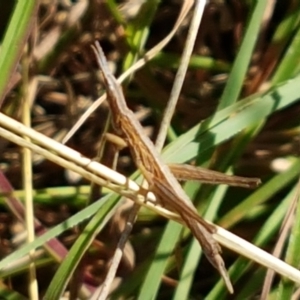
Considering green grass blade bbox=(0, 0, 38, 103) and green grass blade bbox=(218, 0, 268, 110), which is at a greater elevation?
green grass blade bbox=(0, 0, 38, 103)

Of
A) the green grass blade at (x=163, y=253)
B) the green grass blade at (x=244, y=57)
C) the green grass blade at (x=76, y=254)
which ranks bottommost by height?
the green grass blade at (x=163, y=253)

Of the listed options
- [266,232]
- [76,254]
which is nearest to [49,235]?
[76,254]

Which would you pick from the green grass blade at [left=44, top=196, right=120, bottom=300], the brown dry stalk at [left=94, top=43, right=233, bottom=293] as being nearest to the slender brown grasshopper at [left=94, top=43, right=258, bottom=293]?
the brown dry stalk at [left=94, top=43, right=233, bottom=293]

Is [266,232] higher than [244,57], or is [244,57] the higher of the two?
[244,57]

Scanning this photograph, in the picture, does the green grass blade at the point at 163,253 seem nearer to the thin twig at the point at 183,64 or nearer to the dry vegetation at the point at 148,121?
the dry vegetation at the point at 148,121

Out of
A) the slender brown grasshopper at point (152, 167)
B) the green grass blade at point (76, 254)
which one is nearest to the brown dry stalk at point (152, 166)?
the slender brown grasshopper at point (152, 167)

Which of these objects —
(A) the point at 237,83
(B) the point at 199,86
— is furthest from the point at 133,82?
(A) the point at 237,83

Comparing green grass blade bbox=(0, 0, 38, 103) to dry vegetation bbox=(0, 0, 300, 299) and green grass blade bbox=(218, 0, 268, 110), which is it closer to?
dry vegetation bbox=(0, 0, 300, 299)

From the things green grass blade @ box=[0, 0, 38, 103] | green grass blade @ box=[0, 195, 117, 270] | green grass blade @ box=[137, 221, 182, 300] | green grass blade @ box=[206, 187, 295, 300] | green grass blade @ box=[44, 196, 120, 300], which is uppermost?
green grass blade @ box=[0, 0, 38, 103]

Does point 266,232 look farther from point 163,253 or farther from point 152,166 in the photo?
point 152,166
